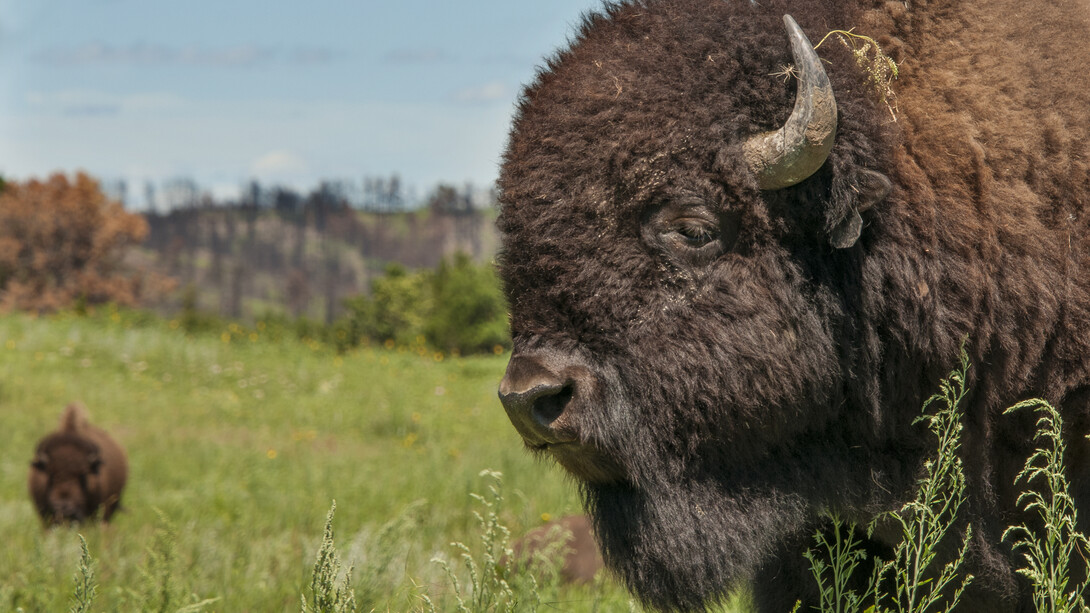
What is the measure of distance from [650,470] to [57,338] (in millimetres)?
17124

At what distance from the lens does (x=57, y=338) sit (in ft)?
56.5

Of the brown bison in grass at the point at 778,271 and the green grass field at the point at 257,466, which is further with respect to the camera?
the green grass field at the point at 257,466

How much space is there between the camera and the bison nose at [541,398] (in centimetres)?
246

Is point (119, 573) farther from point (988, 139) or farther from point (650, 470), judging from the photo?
point (988, 139)

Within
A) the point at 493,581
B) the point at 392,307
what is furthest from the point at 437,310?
the point at 493,581

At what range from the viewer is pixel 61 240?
54844mm

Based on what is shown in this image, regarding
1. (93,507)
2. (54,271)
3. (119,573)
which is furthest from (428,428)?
(54,271)

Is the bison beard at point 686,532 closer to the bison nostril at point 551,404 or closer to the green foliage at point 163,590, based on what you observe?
the bison nostril at point 551,404

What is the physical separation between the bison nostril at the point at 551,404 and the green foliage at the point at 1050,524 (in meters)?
1.10

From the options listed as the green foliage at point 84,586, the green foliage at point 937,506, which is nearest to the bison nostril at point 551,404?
the green foliage at point 937,506

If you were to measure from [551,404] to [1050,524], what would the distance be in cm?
123

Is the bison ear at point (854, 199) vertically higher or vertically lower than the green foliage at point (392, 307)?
higher

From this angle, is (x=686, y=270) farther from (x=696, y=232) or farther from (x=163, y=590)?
(x=163, y=590)

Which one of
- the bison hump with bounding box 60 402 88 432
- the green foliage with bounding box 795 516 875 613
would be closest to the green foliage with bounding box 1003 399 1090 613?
the green foliage with bounding box 795 516 875 613
